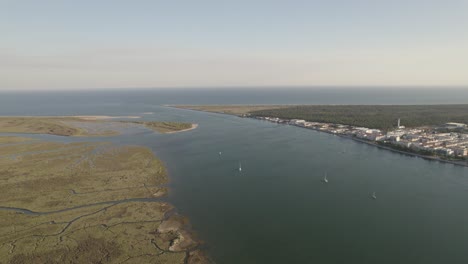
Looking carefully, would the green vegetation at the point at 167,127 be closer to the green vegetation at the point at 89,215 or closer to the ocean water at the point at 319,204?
the ocean water at the point at 319,204

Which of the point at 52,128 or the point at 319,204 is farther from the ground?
the point at 52,128

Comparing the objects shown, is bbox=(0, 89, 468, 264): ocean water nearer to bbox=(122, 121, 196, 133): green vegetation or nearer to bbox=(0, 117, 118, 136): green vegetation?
bbox=(122, 121, 196, 133): green vegetation

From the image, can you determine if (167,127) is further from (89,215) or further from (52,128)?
(89,215)

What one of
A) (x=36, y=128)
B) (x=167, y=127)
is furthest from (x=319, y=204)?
(x=36, y=128)

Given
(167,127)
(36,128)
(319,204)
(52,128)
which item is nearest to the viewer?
(319,204)

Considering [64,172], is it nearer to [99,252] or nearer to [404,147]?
[99,252]

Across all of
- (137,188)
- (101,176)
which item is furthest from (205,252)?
(101,176)

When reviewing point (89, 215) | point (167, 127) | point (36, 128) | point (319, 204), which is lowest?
point (89, 215)

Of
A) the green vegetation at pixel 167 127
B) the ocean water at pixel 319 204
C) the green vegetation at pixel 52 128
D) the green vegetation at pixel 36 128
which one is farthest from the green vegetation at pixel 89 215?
the green vegetation at pixel 167 127
